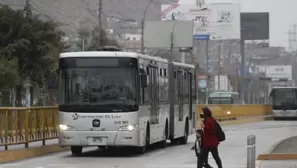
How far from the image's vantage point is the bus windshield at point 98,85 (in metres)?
23.8

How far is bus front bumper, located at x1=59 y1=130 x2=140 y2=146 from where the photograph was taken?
78.2 ft

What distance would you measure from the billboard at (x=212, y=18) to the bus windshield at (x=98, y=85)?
240 ft

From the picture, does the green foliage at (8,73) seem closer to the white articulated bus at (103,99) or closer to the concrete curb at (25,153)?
the concrete curb at (25,153)

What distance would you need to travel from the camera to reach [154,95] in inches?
1058

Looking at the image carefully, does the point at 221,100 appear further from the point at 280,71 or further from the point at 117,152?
the point at 280,71

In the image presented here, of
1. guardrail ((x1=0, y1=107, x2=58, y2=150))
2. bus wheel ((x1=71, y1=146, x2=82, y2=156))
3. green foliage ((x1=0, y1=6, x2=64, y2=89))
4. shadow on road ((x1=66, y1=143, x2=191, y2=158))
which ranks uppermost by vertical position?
green foliage ((x1=0, y1=6, x2=64, y2=89))

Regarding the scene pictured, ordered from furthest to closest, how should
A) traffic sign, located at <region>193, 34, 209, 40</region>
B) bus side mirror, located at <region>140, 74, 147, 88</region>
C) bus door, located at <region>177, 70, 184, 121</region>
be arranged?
traffic sign, located at <region>193, 34, 209, 40</region>, bus door, located at <region>177, 70, 184, 121</region>, bus side mirror, located at <region>140, 74, 147, 88</region>

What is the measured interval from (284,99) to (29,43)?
102 ft

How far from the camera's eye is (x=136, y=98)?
2398 centimetres

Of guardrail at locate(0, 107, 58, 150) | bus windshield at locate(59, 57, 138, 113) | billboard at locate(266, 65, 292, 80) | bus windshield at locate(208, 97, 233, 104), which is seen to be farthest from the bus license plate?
billboard at locate(266, 65, 292, 80)

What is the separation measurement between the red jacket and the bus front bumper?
6.15 m

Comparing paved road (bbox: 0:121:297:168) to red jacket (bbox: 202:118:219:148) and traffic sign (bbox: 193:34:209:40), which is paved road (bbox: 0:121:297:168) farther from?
traffic sign (bbox: 193:34:209:40)

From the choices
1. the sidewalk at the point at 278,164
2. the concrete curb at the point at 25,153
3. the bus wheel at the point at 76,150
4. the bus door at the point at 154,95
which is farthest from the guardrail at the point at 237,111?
the sidewalk at the point at 278,164

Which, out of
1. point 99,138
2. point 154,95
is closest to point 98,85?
point 99,138
